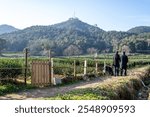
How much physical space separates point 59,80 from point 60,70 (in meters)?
8.14

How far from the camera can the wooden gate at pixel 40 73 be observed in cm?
2389

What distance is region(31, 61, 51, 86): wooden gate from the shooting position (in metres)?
23.9

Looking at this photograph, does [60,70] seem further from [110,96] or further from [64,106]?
[64,106]

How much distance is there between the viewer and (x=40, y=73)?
79.5 feet

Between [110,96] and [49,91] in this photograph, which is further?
[49,91]

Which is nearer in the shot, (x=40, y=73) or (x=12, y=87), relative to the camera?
(x=12, y=87)

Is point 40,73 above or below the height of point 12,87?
above

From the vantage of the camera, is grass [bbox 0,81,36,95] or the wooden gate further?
the wooden gate

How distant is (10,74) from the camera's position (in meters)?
25.2

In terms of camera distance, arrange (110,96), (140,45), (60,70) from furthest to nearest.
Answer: (140,45) → (60,70) → (110,96)

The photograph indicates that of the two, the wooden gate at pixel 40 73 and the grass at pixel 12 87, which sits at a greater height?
the wooden gate at pixel 40 73

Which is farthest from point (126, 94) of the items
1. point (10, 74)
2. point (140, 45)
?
point (140, 45)

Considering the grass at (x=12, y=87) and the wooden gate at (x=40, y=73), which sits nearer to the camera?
the grass at (x=12, y=87)

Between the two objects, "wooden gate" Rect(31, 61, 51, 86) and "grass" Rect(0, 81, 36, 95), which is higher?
"wooden gate" Rect(31, 61, 51, 86)
